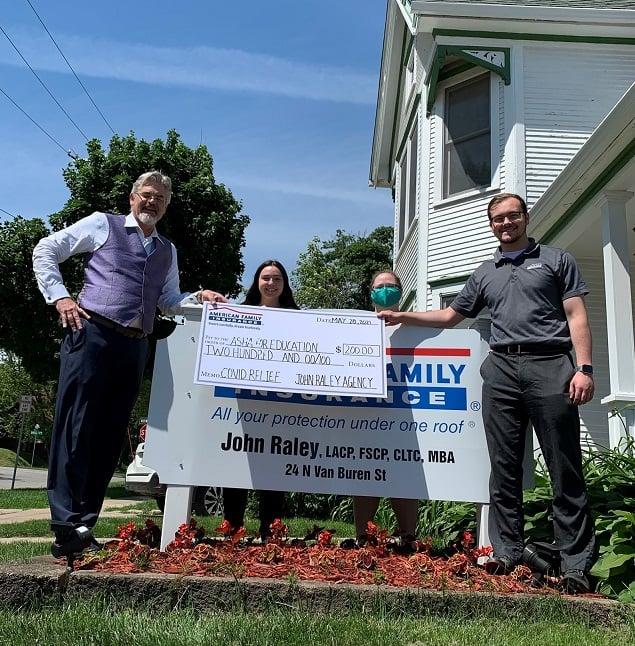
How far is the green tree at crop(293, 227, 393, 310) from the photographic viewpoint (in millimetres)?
37438

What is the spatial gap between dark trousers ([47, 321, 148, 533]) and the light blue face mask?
1.62 meters

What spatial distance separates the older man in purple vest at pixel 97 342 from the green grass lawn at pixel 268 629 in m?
0.57

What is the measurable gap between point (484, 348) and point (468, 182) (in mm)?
7658

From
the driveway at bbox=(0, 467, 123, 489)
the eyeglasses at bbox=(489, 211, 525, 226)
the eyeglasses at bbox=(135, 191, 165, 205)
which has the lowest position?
the driveway at bbox=(0, 467, 123, 489)

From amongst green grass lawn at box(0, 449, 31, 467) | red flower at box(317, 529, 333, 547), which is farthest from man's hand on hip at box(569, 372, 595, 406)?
green grass lawn at box(0, 449, 31, 467)

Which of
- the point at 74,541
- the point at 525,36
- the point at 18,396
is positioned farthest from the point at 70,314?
the point at 18,396

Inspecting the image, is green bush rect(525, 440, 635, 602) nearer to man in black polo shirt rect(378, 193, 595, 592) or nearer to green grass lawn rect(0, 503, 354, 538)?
man in black polo shirt rect(378, 193, 595, 592)

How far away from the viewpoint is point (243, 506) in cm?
396

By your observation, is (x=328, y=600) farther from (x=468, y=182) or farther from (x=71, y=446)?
(x=468, y=182)

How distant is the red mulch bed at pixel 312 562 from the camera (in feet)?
10.0

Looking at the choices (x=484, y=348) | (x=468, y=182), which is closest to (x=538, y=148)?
(x=468, y=182)

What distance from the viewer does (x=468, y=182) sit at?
1089 cm

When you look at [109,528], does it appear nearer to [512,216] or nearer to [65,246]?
[65,246]

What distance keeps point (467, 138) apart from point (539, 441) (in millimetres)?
8573
